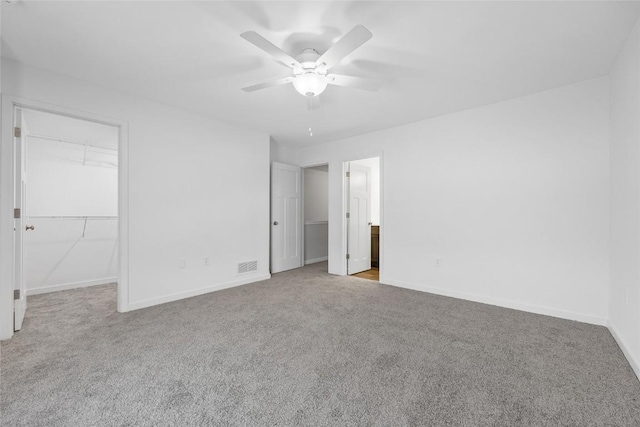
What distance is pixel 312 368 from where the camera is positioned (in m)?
1.92

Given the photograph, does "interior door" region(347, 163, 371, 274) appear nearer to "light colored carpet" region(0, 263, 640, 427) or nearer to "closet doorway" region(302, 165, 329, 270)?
"closet doorway" region(302, 165, 329, 270)

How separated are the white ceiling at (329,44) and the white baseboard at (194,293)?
229 centimetres

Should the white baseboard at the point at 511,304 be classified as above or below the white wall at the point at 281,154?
below

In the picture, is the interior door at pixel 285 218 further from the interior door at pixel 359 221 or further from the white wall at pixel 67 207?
the white wall at pixel 67 207

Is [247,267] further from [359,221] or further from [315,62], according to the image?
[315,62]

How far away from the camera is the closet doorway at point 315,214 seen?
594 centimetres

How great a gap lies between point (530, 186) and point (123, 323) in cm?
433

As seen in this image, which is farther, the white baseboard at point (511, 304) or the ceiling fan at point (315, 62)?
the white baseboard at point (511, 304)

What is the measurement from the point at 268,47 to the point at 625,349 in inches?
130

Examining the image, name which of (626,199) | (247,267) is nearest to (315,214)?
(247,267)

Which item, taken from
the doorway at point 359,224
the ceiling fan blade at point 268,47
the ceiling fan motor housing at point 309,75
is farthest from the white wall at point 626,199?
the doorway at point 359,224

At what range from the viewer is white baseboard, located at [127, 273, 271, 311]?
3141mm

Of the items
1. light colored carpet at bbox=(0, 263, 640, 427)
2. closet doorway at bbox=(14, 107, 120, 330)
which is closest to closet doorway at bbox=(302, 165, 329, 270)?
light colored carpet at bbox=(0, 263, 640, 427)

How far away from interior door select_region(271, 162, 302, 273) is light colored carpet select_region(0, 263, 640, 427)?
198 centimetres
